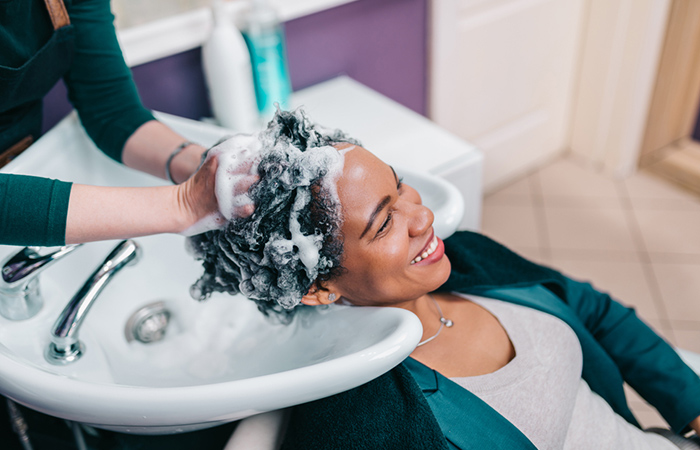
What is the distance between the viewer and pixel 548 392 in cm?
92

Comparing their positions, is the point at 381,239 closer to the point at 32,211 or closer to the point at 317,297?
the point at 317,297

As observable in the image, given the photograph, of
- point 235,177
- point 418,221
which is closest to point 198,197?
point 235,177

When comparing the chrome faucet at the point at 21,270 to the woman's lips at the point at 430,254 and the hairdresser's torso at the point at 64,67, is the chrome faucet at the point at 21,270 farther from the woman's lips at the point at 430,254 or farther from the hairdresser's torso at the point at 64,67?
the woman's lips at the point at 430,254

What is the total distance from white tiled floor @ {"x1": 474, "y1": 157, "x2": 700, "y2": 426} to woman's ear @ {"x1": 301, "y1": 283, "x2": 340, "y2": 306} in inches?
57.6

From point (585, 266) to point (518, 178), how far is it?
1.94 ft

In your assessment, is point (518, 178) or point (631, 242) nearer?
point (631, 242)

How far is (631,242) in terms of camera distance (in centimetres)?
220

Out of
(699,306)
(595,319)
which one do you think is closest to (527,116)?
(699,306)

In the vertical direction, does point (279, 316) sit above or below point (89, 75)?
below

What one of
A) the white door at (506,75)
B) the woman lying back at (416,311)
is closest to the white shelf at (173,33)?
the white door at (506,75)

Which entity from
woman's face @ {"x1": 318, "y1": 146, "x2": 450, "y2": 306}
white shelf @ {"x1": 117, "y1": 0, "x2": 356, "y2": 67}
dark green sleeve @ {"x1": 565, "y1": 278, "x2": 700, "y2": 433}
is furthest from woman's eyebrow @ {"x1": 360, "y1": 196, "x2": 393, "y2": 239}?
white shelf @ {"x1": 117, "y1": 0, "x2": 356, "y2": 67}

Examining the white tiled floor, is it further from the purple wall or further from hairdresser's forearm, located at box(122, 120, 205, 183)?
hairdresser's forearm, located at box(122, 120, 205, 183)

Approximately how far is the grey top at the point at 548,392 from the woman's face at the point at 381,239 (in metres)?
0.18

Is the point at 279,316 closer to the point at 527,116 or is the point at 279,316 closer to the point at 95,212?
the point at 95,212
